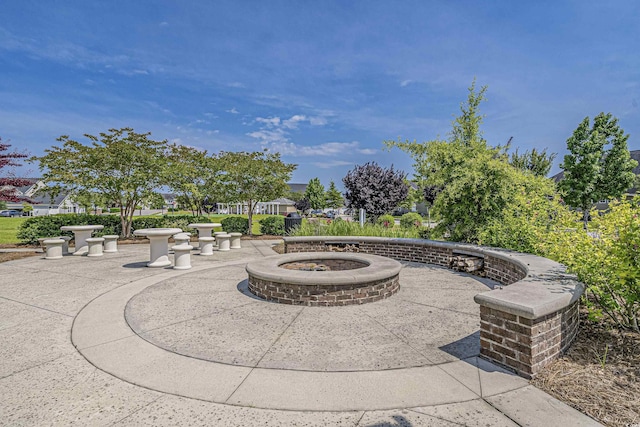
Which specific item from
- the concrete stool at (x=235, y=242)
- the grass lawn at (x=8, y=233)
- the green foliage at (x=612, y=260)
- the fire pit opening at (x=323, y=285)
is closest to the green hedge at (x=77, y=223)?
the grass lawn at (x=8, y=233)

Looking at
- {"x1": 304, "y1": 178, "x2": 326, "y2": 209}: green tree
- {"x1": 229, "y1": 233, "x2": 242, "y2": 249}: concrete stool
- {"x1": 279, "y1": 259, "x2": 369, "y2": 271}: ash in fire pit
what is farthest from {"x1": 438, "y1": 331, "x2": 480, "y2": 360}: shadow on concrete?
{"x1": 304, "y1": 178, "x2": 326, "y2": 209}: green tree

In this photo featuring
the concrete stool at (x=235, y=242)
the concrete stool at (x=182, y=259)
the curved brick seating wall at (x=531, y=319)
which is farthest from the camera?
the concrete stool at (x=235, y=242)

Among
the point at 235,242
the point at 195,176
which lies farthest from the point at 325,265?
the point at 195,176

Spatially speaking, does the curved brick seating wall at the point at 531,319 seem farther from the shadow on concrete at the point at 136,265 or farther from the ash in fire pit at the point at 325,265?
the shadow on concrete at the point at 136,265

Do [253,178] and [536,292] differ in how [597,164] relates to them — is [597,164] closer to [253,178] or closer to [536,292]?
[253,178]

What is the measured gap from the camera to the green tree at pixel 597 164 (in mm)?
22531

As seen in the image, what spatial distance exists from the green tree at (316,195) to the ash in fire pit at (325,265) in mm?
56206

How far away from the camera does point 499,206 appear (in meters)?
8.50

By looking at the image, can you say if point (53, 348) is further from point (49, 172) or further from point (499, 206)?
point (49, 172)

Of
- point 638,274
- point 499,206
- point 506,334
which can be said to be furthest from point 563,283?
point 499,206

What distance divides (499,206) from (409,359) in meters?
6.42

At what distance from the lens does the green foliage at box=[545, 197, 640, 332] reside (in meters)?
3.59

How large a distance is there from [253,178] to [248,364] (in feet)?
47.4

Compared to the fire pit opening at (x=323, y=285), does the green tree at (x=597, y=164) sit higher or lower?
higher
